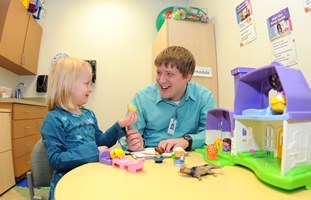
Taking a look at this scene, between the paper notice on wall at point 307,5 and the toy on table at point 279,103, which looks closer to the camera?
the toy on table at point 279,103

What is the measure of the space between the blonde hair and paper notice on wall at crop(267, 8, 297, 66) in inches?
47.2

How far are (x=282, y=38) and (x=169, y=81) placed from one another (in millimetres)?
788

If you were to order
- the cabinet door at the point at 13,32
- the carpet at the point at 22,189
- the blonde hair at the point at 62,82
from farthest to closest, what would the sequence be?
the cabinet door at the point at 13,32 < the carpet at the point at 22,189 < the blonde hair at the point at 62,82

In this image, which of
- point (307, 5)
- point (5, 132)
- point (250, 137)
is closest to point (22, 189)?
point (5, 132)

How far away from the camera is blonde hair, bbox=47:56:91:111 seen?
3.26 feet

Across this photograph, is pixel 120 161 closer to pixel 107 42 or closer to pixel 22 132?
pixel 22 132

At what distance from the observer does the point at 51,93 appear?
1.00 meters

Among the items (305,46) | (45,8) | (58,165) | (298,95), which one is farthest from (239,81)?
(45,8)

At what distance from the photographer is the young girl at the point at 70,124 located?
0.81 meters

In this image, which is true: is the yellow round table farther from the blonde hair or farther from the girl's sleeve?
the blonde hair

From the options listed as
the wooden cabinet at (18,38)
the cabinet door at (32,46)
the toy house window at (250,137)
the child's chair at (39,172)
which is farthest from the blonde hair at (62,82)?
the cabinet door at (32,46)

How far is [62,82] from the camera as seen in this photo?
101 centimetres

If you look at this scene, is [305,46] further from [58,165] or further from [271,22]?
[58,165]

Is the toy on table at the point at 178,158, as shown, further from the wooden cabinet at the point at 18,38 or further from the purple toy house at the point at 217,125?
the wooden cabinet at the point at 18,38
